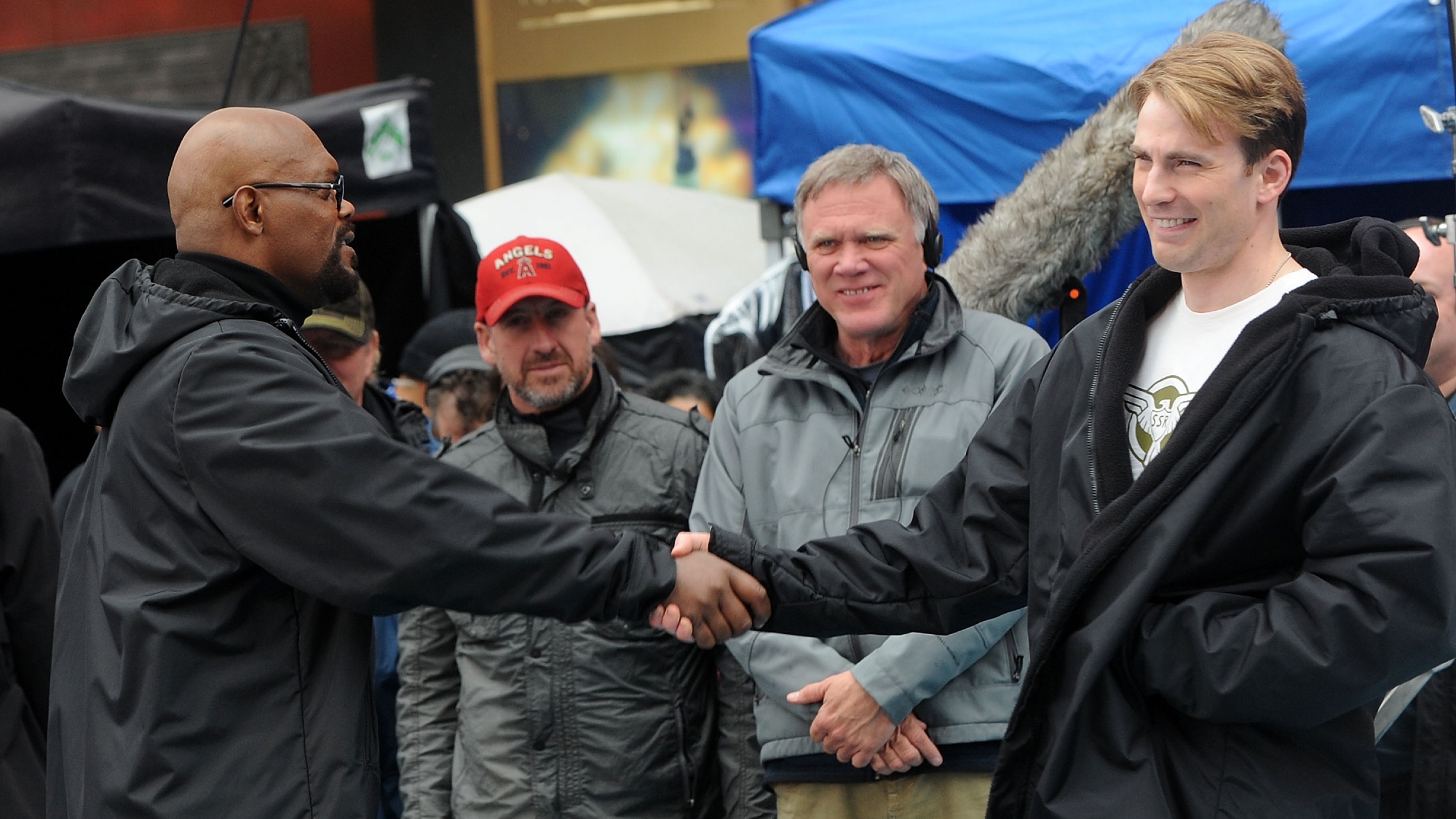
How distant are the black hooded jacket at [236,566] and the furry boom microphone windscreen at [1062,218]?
162 centimetres

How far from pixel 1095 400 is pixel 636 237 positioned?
18.8 feet

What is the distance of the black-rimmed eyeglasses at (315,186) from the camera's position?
8.99ft

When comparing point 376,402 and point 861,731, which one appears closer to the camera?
point 861,731

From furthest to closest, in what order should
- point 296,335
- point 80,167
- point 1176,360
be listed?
1. point 80,167
2. point 296,335
3. point 1176,360

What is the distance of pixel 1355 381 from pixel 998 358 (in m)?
1.11

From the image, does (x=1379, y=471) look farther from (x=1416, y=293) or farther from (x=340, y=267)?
(x=340, y=267)

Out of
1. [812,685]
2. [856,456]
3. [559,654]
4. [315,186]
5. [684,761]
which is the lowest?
[684,761]

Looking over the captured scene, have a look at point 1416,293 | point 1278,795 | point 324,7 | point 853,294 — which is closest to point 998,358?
point 853,294

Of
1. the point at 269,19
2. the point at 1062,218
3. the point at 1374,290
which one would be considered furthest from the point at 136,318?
the point at 269,19

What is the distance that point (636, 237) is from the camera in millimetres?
7961

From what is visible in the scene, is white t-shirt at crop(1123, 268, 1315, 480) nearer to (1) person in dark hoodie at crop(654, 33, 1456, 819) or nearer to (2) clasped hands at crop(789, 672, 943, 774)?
(1) person in dark hoodie at crop(654, 33, 1456, 819)

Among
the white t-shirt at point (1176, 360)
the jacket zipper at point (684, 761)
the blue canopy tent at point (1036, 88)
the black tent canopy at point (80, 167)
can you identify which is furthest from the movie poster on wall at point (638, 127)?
the white t-shirt at point (1176, 360)

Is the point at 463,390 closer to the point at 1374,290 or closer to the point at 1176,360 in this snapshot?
the point at 1176,360

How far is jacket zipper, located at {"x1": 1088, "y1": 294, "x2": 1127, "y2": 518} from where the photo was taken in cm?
236
